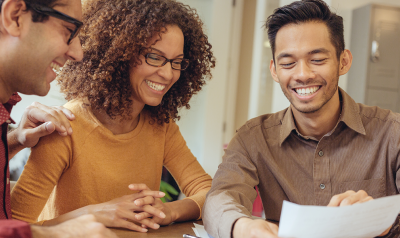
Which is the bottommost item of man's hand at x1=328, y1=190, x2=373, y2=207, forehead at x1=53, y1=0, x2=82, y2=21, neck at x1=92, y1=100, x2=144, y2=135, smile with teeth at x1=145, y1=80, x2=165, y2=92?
man's hand at x1=328, y1=190, x2=373, y2=207

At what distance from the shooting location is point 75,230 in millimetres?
807

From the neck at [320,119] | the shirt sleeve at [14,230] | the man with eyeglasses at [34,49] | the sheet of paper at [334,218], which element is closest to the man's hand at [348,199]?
the sheet of paper at [334,218]

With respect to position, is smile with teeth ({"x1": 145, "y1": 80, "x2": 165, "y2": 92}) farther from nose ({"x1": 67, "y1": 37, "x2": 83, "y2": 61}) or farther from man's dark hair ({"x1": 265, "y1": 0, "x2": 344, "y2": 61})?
man's dark hair ({"x1": 265, "y1": 0, "x2": 344, "y2": 61})

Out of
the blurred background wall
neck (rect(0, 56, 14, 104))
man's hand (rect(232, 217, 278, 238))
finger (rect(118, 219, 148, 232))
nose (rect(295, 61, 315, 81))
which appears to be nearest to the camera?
man's hand (rect(232, 217, 278, 238))

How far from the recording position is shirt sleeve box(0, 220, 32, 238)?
Result: 0.71 metres

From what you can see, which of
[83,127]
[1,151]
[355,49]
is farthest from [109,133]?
[355,49]

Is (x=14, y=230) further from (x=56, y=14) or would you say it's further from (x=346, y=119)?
(x=346, y=119)

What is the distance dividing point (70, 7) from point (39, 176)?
1.81 ft

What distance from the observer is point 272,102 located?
145 inches

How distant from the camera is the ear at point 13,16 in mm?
929

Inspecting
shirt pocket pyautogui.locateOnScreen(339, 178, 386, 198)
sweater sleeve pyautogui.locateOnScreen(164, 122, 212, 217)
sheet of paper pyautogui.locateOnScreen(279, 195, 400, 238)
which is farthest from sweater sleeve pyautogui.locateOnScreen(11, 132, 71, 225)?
shirt pocket pyautogui.locateOnScreen(339, 178, 386, 198)

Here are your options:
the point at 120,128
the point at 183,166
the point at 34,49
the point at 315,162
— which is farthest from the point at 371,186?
the point at 34,49

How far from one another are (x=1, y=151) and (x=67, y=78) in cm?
53

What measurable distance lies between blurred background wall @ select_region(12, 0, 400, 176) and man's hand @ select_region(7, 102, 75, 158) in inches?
98.8
